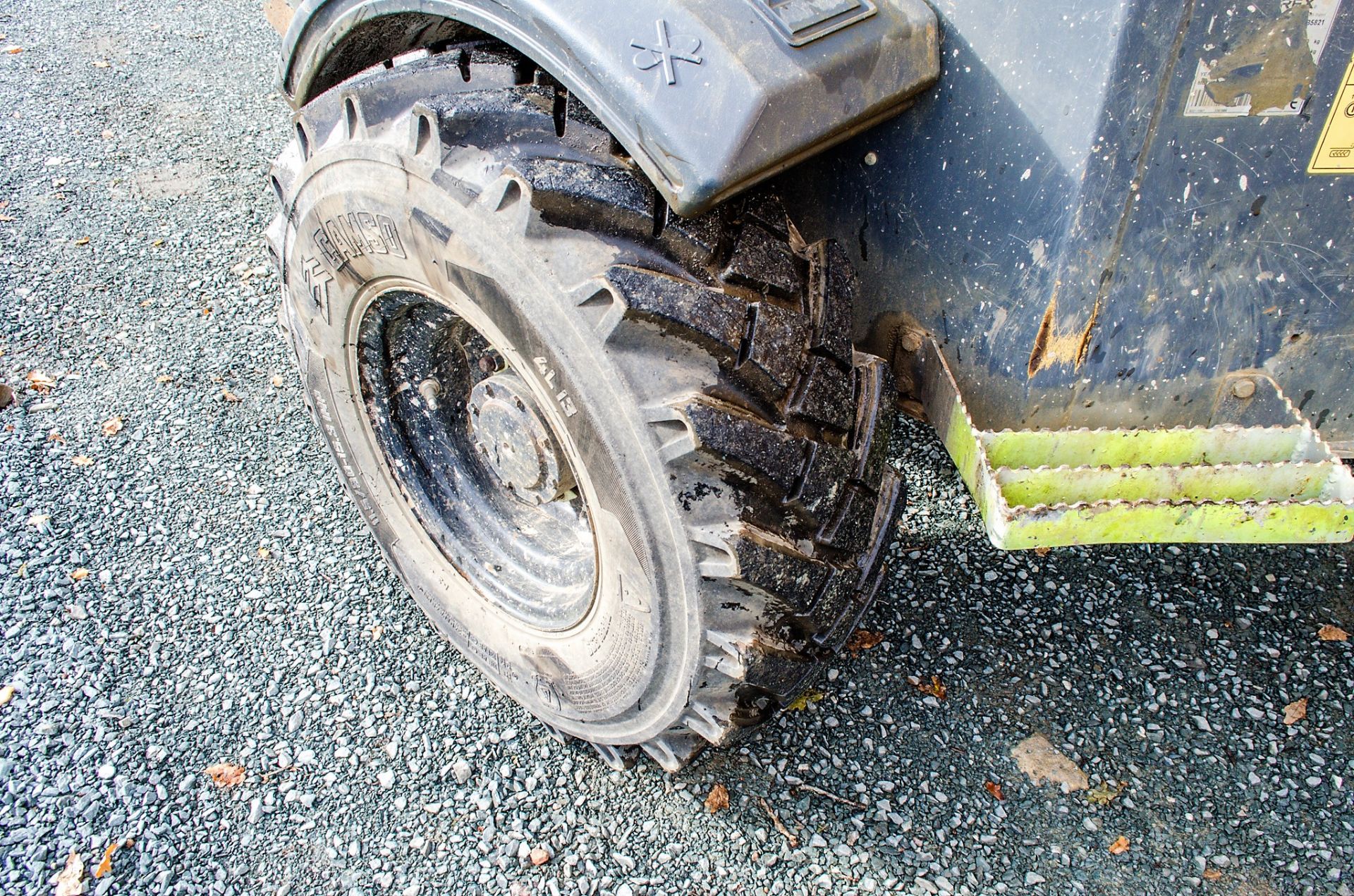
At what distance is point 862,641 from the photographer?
99.7 inches

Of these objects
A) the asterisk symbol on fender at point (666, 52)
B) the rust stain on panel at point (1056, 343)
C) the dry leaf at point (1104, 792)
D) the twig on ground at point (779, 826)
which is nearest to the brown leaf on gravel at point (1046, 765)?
the dry leaf at point (1104, 792)

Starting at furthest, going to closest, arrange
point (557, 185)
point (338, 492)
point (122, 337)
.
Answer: point (122, 337), point (338, 492), point (557, 185)

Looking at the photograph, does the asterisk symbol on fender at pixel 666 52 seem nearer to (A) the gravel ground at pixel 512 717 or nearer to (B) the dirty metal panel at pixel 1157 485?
(B) the dirty metal panel at pixel 1157 485

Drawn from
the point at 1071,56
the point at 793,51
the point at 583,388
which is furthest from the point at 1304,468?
the point at 583,388

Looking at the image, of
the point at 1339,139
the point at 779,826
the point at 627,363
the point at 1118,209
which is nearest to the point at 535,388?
the point at 627,363

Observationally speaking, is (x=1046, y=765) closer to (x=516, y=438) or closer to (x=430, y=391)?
(x=516, y=438)

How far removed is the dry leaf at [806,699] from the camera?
7.69 feet

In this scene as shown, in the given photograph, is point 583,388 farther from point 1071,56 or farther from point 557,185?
point 1071,56

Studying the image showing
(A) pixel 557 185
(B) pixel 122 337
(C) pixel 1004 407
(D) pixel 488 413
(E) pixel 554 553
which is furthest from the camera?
(B) pixel 122 337

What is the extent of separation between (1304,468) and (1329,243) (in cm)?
37

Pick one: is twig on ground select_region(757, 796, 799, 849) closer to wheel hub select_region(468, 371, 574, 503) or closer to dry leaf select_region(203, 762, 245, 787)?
wheel hub select_region(468, 371, 574, 503)

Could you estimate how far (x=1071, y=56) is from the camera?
1.42m

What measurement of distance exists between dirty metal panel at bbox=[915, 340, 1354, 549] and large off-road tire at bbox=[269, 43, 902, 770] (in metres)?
0.24

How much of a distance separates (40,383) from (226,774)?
182 centimetres
